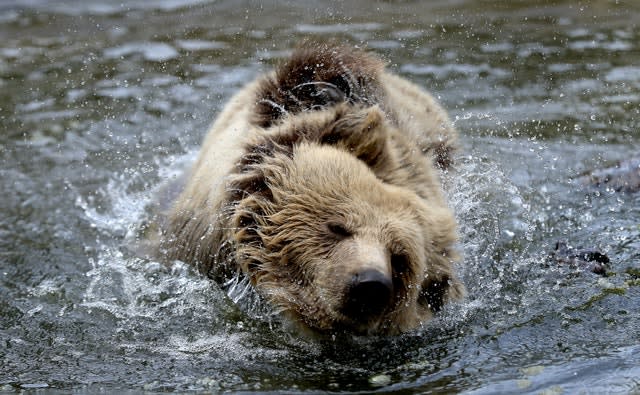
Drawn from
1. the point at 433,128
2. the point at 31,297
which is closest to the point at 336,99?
the point at 433,128

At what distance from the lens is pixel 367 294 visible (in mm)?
4129

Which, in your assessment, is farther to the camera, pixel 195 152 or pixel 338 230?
pixel 195 152

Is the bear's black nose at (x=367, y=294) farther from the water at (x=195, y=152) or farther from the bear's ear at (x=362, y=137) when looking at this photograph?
the bear's ear at (x=362, y=137)

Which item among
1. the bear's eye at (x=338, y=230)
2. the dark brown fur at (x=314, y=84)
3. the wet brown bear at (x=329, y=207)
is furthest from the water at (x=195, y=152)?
the dark brown fur at (x=314, y=84)

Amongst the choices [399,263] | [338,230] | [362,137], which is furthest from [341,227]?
[362,137]

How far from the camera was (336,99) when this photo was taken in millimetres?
5375

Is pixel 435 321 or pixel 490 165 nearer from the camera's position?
pixel 435 321

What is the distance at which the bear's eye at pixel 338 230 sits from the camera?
435 cm

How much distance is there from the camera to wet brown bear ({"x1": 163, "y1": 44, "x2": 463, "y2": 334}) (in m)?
4.34

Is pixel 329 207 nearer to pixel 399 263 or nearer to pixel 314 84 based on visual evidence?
pixel 399 263

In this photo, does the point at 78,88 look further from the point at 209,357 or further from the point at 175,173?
the point at 209,357

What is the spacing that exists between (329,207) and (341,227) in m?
0.14

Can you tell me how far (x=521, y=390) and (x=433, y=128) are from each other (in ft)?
7.85

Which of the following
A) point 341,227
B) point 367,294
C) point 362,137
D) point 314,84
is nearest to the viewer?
point 367,294
